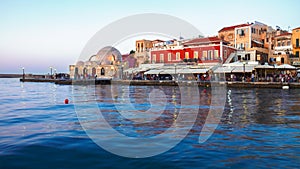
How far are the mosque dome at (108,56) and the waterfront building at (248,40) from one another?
2855cm

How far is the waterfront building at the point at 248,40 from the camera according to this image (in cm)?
3622

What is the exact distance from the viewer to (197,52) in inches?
1452

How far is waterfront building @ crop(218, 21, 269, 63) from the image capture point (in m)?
36.2

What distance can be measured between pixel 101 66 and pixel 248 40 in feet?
110

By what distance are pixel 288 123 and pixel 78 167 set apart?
6991mm

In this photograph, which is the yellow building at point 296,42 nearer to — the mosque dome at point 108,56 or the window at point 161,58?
the window at point 161,58

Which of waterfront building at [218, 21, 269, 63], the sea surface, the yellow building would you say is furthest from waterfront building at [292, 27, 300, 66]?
the sea surface

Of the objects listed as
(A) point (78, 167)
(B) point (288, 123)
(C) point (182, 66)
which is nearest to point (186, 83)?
(C) point (182, 66)

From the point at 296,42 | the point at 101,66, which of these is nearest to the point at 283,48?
the point at 296,42

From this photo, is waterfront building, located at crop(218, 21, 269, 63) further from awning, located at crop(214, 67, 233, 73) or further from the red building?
awning, located at crop(214, 67, 233, 73)

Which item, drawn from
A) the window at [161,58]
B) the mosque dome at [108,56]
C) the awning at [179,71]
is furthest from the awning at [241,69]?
the mosque dome at [108,56]

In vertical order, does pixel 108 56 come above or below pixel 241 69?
above

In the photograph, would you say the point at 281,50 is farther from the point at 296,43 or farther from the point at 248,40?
the point at 248,40

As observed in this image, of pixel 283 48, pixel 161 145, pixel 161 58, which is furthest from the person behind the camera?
pixel 161 58
